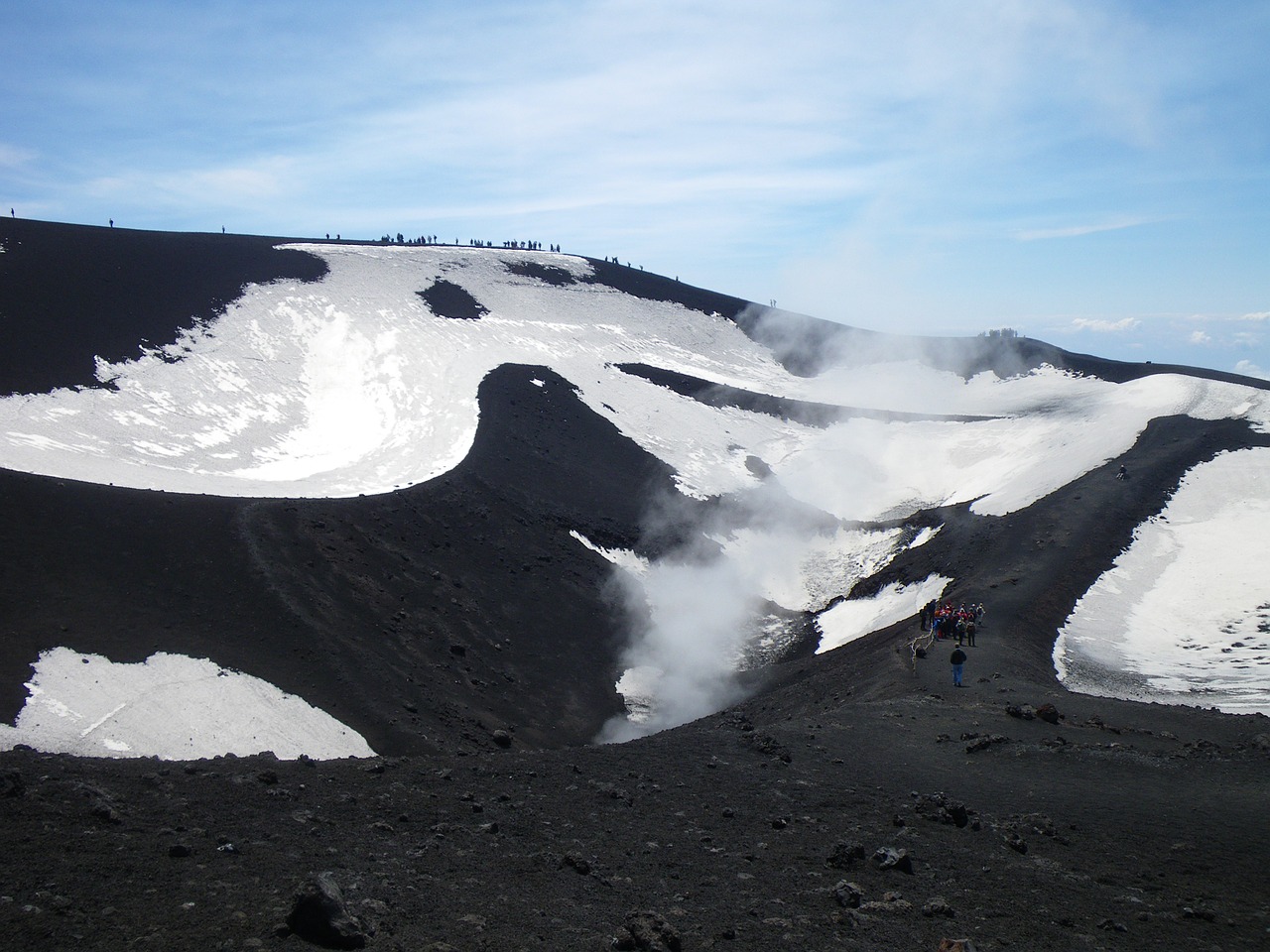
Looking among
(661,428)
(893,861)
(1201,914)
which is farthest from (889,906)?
Answer: (661,428)

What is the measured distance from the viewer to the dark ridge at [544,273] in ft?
229

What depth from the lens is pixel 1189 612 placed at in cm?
2733

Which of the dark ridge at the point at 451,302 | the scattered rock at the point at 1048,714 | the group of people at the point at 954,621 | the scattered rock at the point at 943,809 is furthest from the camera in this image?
the dark ridge at the point at 451,302

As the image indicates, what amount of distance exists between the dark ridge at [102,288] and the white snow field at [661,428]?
1121mm

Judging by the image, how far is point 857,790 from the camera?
46.8ft

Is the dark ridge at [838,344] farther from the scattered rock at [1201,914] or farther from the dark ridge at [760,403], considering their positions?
the scattered rock at [1201,914]

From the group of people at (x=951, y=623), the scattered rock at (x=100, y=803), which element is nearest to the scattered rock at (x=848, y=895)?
the scattered rock at (x=100, y=803)

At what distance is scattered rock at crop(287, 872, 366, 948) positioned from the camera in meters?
8.23

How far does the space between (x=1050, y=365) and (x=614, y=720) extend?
5047 cm

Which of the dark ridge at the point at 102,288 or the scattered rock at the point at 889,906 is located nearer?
the scattered rock at the point at 889,906

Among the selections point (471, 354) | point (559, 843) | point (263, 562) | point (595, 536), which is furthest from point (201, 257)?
point (559, 843)

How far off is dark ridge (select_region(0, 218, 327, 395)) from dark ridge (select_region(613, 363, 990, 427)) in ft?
72.3

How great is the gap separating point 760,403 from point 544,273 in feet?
75.4

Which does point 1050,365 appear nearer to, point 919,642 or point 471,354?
point 471,354
